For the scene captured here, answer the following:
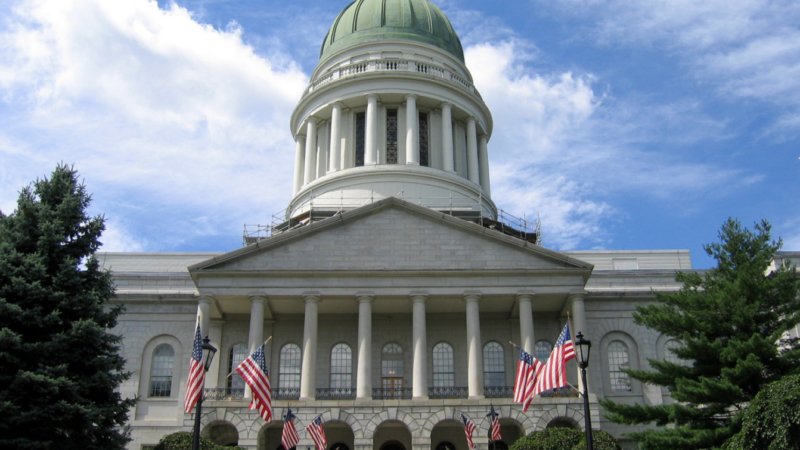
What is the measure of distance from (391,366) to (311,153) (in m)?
16.5

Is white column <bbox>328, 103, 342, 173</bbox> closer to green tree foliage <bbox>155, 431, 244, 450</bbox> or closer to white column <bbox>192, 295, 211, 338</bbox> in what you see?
white column <bbox>192, 295, 211, 338</bbox>

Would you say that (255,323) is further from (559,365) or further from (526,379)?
(559,365)

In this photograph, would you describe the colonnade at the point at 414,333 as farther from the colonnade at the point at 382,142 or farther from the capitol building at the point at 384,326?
the colonnade at the point at 382,142

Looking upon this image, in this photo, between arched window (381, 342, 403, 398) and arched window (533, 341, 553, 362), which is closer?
arched window (381, 342, 403, 398)

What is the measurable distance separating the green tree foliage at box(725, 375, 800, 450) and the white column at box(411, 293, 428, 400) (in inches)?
495

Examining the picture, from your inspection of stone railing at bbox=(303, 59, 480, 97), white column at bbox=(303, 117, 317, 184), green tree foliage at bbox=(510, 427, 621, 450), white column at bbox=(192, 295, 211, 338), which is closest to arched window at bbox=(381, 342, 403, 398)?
white column at bbox=(192, 295, 211, 338)

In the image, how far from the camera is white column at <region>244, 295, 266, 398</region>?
103ft

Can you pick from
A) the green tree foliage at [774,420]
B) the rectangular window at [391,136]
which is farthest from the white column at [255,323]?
the green tree foliage at [774,420]

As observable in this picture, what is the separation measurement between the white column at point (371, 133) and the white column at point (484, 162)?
740cm

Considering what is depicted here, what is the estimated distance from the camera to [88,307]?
75.4 feet

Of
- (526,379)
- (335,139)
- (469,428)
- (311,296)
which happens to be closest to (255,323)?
(311,296)

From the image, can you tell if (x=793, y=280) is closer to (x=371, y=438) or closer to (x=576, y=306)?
(x=576, y=306)

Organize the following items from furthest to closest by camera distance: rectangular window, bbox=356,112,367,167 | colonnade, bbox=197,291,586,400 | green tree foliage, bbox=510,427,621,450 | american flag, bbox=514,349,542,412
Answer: rectangular window, bbox=356,112,367,167, colonnade, bbox=197,291,586,400, green tree foliage, bbox=510,427,621,450, american flag, bbox=514,349,542,412

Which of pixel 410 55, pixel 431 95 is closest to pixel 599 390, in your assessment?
pixel 431 95
